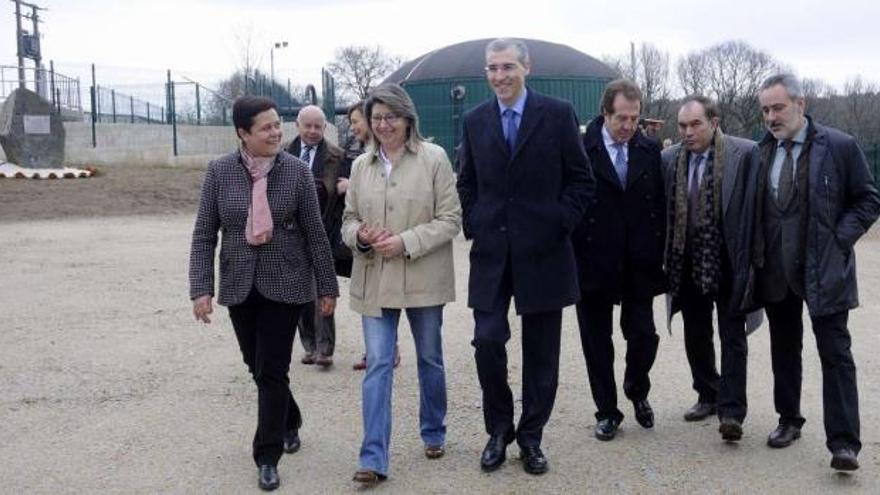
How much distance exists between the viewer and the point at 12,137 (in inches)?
1007

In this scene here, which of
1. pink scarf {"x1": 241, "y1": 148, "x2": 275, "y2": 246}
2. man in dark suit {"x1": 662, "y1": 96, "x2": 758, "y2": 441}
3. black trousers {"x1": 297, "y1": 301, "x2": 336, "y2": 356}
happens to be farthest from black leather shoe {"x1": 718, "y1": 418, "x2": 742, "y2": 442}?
black trousers {"x1": 297, "y1": 301, "x2": 336, "y2": 356}

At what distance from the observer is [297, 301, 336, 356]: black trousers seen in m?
6.95

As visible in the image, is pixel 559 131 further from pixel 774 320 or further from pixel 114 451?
pixel 114 451

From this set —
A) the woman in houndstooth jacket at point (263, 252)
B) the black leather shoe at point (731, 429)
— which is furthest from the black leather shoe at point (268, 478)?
the black leather shoe at point (731, 429)

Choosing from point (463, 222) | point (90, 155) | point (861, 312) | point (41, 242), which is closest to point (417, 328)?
point (463, 222)

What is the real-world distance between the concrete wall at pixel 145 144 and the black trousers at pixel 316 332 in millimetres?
25785

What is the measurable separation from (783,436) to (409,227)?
220 cm

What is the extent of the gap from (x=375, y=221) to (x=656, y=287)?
1.59 m

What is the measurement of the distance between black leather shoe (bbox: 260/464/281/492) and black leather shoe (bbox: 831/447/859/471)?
259cm

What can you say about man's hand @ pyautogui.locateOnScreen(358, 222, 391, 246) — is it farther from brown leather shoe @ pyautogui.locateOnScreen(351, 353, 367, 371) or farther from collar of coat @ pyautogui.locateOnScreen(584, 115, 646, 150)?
brown leather shoe @ pyautogui.locateOnScreen(351, 353, 367, 371)

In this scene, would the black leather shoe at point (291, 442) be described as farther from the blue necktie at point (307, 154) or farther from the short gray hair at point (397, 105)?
the blue necktie at point (307, 154)

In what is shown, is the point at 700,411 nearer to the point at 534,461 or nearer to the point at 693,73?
the point at 534,461

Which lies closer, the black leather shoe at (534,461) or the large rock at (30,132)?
the black leather shoe at (534,461)

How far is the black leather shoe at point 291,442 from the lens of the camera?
201 inches
